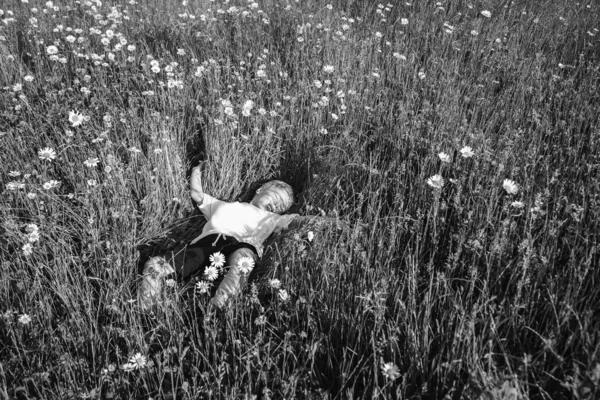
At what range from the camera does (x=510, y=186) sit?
256 cm

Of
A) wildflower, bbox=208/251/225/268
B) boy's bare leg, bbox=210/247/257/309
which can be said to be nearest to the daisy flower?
boy's bare leg, bbox=210/247/257/309

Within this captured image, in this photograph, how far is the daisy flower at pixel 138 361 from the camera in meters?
1.80

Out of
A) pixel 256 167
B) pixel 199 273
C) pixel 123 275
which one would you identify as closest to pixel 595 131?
pixel 256 167

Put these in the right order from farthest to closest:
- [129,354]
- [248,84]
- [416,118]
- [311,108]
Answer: [248,84], [311,108], [416,118], [129,354]

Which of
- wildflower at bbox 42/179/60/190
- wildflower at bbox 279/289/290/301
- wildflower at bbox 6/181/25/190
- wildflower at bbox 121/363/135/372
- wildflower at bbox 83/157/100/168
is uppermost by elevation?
wildflower at bbox 83/157/100/168

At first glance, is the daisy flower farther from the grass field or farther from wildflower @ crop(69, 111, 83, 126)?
wildflower @ crop(69, 111, 83, 126)

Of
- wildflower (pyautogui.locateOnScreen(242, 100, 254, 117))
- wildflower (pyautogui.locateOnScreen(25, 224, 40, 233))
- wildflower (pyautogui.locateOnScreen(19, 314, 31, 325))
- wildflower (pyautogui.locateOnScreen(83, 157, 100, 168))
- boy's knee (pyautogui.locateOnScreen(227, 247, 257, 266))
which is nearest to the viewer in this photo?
wildflower (pyautogui.locateOnScreen(19, 314, 31, 325))

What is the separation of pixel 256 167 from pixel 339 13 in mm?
2692

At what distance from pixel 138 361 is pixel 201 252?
86 cm

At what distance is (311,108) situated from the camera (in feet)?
11.6

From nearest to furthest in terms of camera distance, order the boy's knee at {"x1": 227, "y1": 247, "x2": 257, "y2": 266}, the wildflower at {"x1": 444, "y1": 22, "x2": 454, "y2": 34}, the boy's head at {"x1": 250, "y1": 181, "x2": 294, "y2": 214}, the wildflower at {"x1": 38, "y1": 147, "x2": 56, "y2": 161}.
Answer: the boy's knee at {"x1": 227, "y1": 247, "x2": 257, "y2": 266}
the wildflower at {"x1": 38, "y1": 147, "x2": 56, "y2": 161}
the boy's head at {"x1": 250, "y1": 181, "x2": 294, "y2": 214}
the wildflower at {"x1": 444, "y1": 22, "x2": 454, "y2": 34}

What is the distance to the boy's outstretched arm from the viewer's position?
10.2 ft

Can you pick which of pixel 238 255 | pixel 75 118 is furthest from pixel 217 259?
pixel 75 118

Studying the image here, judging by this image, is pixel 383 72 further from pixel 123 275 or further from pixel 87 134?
pixel 123 275
